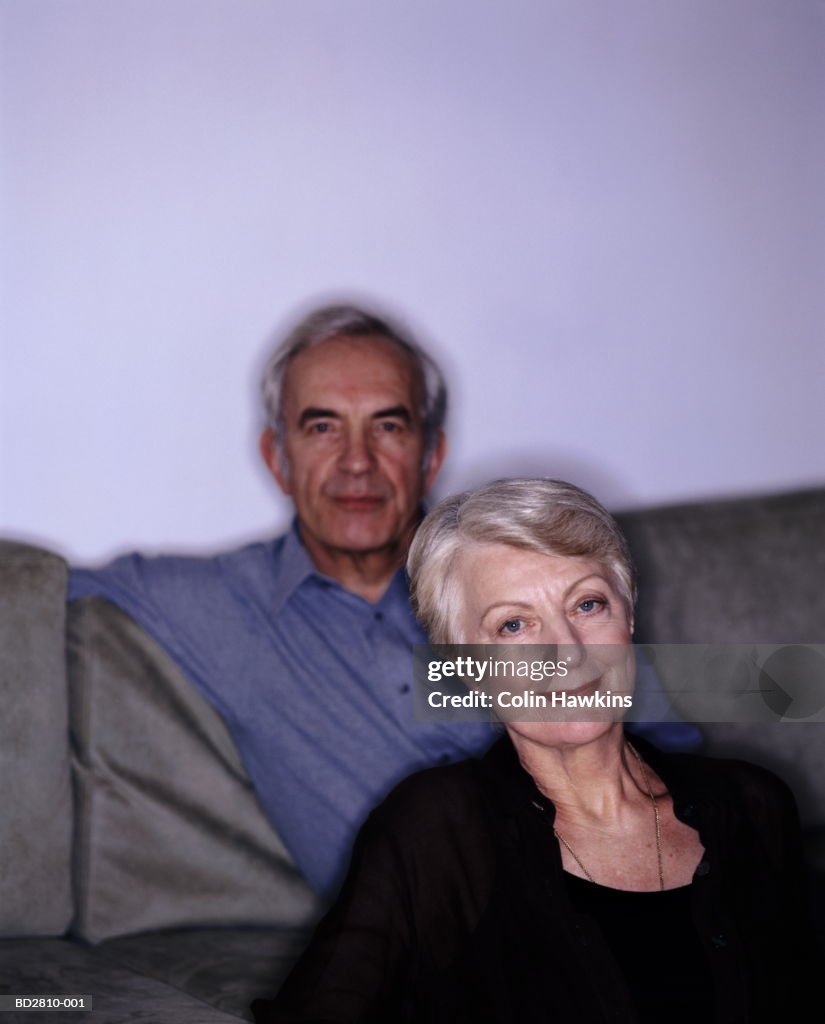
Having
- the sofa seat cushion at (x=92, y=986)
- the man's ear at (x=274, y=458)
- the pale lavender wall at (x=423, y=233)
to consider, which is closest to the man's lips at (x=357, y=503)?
the man's ear at (x=274, y=458)

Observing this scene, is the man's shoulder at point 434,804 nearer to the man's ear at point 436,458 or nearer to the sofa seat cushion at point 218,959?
the sofa seat cushion at point 218,959

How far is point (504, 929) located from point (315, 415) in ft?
2.72

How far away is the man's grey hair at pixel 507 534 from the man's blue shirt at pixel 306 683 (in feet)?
1.19

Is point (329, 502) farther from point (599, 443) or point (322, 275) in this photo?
point (599, 443)

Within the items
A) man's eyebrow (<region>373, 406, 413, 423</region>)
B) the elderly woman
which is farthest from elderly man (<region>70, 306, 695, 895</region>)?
the elderly woman

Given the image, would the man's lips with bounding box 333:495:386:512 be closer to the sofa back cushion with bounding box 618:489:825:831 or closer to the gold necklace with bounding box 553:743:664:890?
the sofa back cushion with bounding box 618:489:825:831

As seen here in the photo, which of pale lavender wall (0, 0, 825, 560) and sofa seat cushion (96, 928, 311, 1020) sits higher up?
pale lavender wall (0, 0, 825, 560)

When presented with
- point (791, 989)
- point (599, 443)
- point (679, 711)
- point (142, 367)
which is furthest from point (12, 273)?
point (791, 989)

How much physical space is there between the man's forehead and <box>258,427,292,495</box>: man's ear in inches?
3.0

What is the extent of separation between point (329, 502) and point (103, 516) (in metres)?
0.38

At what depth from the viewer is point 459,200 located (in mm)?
2035

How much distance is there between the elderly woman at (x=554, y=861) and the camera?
115 cm

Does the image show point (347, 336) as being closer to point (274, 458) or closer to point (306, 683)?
point (274, 458)

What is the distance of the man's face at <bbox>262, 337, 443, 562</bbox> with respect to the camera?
5.76 ft
